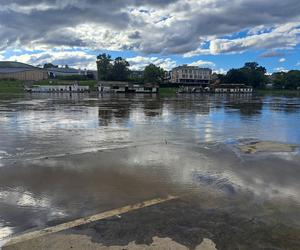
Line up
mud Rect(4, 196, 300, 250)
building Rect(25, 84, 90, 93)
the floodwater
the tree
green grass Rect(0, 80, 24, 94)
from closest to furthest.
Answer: mud Rect(4, 196, 300, 250), the floodwater, green grass Rect(0, 80, 24, 94), building Rect(25, 84, 90, 93), the tree

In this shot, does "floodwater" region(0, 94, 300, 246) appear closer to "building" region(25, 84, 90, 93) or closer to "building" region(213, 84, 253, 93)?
"building" region(25, 84, 90, 93)

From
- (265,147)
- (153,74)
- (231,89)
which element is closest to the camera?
(265,147)

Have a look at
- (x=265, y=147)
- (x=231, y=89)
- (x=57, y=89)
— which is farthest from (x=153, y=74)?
(x=265, y=147)

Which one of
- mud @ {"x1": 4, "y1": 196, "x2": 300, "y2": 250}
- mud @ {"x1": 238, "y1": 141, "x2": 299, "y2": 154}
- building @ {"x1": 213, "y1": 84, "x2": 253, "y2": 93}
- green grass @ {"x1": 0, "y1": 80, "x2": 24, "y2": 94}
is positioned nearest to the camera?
mud @ {"x1": 4, "y1": 196, "x2": 300, "y2": 250}

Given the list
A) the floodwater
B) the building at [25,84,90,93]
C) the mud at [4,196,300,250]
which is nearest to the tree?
the building at [25,84,90,93]

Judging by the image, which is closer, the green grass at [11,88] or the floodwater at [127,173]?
the floodwater at [127,173]

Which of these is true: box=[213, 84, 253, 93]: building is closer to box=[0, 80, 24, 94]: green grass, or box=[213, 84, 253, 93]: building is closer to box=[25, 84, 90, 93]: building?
box=[25, 84, 90, 93]: building

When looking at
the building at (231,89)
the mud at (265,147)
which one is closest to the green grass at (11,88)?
the building at (231,89)

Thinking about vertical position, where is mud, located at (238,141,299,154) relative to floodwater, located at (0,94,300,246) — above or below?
below

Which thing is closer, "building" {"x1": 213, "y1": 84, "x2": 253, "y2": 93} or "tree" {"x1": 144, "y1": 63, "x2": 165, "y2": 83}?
"building" {"x1": 213, "y1": 84, "x2": 253, "y2": 93}

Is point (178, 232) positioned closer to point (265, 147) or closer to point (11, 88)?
point (265, 147)

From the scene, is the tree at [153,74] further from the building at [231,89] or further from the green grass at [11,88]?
the green grass at [11,88]

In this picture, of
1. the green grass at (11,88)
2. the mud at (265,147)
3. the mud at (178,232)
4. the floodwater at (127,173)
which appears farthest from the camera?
the green grass at (11,88)

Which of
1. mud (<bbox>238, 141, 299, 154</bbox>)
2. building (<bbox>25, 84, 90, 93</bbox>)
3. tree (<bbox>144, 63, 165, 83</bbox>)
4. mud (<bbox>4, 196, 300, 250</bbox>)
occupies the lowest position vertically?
mud (<bbox>238, 141, 299, 154</bbox>)
